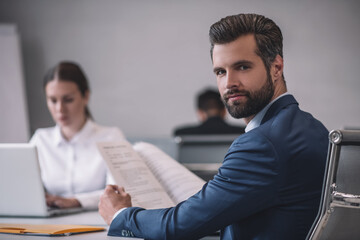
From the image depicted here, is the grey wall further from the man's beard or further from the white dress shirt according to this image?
the man's beard

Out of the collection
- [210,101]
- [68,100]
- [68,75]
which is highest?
[68,75]

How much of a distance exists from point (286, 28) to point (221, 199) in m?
4.91

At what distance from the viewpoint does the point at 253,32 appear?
1.49 m

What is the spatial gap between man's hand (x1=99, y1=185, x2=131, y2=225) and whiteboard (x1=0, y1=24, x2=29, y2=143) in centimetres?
411

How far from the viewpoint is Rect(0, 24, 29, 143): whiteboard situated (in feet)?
18.2

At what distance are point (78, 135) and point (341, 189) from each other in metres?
2.00

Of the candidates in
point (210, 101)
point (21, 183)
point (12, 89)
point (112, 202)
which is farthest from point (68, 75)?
point (12, 89)

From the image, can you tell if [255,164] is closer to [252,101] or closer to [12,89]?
[252,101]

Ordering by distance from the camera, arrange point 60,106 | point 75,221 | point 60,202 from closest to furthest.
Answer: point 75,221 < point 60,202 < point 60,106

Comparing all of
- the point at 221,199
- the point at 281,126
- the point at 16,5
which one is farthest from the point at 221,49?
the point at 16,5

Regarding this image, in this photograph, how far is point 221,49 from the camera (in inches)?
58.7

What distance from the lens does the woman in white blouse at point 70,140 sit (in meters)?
2.80

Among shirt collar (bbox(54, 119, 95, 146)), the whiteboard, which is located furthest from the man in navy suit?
the whiteboard

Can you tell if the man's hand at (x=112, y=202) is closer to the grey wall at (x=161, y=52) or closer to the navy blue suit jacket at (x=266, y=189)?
the navy blue suit jacket at (x=266, y=189)
